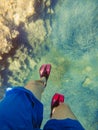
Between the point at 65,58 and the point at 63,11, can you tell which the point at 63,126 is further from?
the point at 63,11

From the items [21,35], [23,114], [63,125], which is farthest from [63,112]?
[21,35]

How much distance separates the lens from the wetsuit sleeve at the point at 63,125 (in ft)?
3.63

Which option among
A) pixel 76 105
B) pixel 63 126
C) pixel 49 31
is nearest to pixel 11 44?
pixel 49 31

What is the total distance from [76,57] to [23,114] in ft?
1.68

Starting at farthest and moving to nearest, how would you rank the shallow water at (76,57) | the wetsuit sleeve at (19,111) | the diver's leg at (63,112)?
the shallow water at (76,57)
the diver's leg at (63,112)
the wetsuit sleeve at (19,111)

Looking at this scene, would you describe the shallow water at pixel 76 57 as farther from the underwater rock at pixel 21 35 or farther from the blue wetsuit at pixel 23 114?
the blue wetsuit at pixel 23 114

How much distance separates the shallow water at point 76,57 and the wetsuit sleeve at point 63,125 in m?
0.35

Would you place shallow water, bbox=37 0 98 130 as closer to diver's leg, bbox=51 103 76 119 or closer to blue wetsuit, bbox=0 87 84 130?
diver's leg, bbox=51 103 76 119

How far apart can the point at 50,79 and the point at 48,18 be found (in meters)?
0.35

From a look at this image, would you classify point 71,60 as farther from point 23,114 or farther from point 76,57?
point 23,114

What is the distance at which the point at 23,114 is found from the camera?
107 centimetres

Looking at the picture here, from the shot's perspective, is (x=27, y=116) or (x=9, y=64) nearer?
(x=27, y=116)

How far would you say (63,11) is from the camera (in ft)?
4.59

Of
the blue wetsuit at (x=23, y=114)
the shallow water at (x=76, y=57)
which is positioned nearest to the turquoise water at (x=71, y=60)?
the shallow water at (x=76, y=57)
